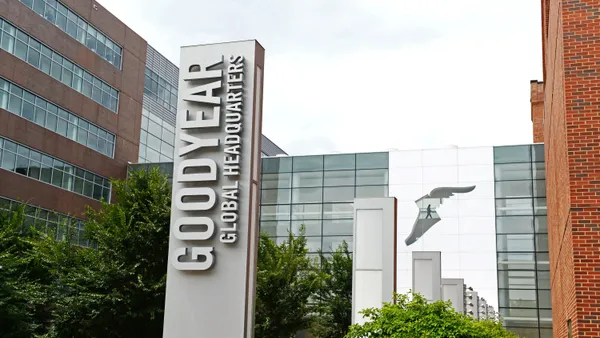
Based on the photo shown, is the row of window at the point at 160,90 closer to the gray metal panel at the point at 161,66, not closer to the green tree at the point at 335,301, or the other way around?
the gray metal panel at the point at 161,66

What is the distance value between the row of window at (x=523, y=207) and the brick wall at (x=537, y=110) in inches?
288

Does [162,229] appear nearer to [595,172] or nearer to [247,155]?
[247,155]

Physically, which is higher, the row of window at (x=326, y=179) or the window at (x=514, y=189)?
the row of window at (x=326, y=179)

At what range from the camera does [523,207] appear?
155 ft

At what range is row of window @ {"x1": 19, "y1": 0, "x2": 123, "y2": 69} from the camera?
42.9 m

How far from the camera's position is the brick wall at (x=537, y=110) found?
53375 mm

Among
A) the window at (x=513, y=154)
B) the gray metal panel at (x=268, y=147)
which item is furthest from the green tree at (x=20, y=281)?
the gray metal panel at (x=268, y=147)

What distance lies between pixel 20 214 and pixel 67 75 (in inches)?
448

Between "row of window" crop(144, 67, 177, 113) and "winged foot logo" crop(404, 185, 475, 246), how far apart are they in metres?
21.1

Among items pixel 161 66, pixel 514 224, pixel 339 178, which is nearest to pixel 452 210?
pixel 514 224

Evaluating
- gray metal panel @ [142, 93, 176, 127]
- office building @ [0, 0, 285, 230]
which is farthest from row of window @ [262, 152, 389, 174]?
office building @ [0, 0, 285, 230]

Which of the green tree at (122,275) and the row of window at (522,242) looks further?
the row of window at (522,242)

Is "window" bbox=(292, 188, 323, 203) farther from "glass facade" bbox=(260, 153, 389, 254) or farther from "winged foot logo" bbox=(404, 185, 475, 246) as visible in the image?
"winged foot logo" bbox=(404, 185, 475, 246)

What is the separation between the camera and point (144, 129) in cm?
5444
